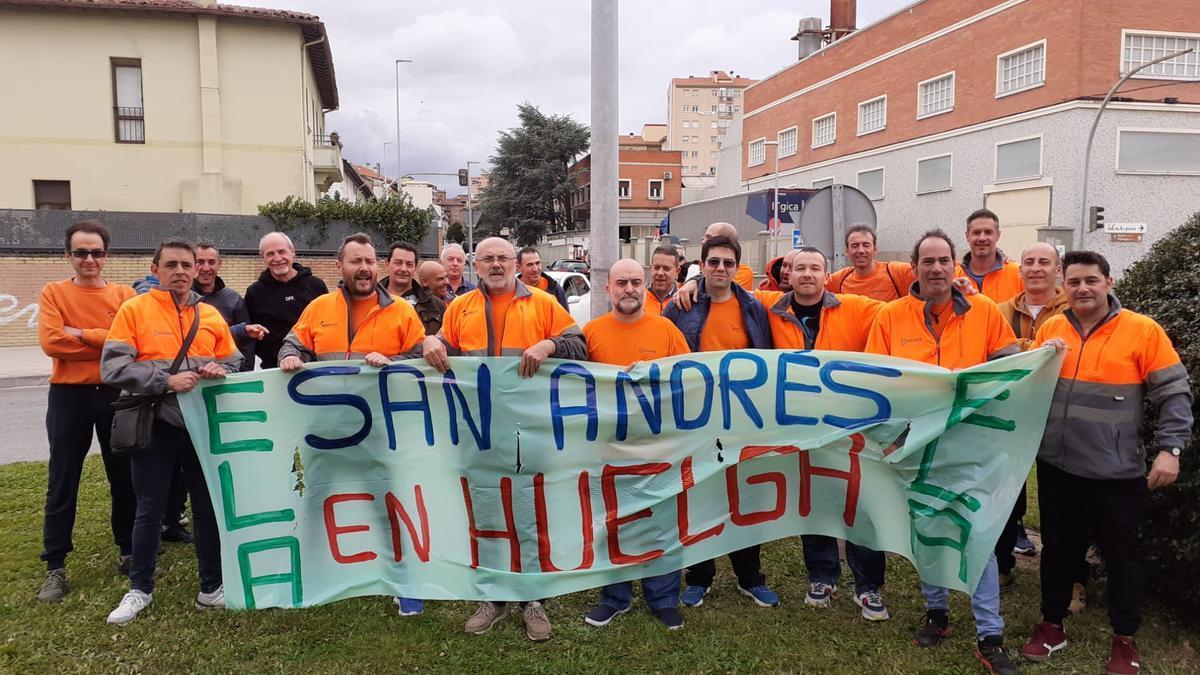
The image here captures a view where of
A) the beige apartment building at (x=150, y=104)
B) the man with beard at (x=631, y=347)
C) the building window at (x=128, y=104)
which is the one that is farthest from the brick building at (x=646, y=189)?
the man with beard at (x=631, y=347)

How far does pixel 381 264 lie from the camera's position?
1994 cm

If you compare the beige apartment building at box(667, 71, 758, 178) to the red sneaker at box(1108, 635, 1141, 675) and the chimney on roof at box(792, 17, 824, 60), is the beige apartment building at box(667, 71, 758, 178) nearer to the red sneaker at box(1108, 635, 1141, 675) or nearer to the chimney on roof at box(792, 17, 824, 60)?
the chimney on roof at box(792, 17, 824, 60)

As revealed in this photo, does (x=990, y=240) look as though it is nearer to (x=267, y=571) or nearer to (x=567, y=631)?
(x=567, y=631)

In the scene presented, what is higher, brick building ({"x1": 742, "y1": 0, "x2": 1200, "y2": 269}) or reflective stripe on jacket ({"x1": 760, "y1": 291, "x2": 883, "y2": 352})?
brick building ({"x1": 742, "y1": 0, "x2": 1200, "y2": 269})

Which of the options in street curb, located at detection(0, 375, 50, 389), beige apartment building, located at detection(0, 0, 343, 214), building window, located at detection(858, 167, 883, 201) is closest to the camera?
street curb, located at detection(0, 375, 50, 389)

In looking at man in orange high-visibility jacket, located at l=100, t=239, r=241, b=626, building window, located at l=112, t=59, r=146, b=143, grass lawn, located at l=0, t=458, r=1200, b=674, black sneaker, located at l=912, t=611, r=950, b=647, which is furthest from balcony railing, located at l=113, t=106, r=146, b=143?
black sneaker, located at l=912, t=611, r=950, b=647

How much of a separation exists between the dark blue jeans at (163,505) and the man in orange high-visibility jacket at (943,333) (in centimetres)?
373

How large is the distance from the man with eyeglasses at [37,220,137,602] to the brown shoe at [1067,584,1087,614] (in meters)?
5.45

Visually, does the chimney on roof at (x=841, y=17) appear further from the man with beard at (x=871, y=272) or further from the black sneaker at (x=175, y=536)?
the black sneaker at (x=175, y=536)

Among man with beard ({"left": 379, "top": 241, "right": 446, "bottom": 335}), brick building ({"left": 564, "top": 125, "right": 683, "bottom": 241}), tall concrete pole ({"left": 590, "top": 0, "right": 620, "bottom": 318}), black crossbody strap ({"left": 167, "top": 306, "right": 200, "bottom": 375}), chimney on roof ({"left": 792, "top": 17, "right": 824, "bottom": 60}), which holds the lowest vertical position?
black crossbody strap ({"left": 167, "top": 306, "right": 200, "bottom": 375})

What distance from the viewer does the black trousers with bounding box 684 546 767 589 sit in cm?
441

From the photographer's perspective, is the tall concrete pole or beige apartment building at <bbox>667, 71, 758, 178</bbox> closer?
the tall concrete pole

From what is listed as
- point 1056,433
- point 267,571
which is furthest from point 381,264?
point 1056,433

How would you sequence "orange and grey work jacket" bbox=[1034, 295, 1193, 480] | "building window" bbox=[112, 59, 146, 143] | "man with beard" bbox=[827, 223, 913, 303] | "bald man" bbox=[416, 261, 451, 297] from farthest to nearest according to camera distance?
"building window" bbox=[112, 59, 146, 143]
"bald man" bbox=[416, 261, 451, 297]
"man with beard" bbox=[827, 223, 913, 303]
"orange and grey work jacket" bbox=[1034, 295, 1193, 480]
